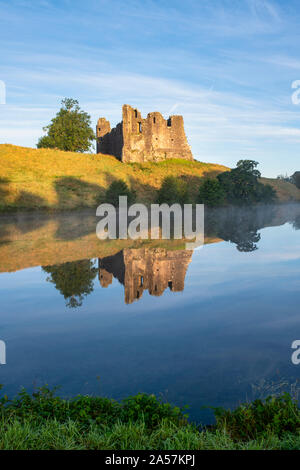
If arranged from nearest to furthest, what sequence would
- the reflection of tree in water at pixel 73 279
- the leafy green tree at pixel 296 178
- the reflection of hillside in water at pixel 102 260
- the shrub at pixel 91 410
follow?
the shrub at pixel 91 410 → the reflection of tree in water at pixel 73 279 → the reflection of hillside in water at pixel 102 260 → the leafy green tree at pixel 296 178

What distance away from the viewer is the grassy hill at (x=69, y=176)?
173ft

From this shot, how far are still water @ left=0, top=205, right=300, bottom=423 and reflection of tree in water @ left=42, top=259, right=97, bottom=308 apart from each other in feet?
0.16

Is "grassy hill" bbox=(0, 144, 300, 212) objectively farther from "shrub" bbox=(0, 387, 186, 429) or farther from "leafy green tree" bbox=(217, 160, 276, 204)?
"shrub" bbox=(0, 387, 186, 429)

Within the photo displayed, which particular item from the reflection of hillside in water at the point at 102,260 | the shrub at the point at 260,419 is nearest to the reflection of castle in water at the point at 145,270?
the reflection of hillside in water at the point at 102,260

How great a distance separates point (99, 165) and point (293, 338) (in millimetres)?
73967

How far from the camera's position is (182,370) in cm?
656

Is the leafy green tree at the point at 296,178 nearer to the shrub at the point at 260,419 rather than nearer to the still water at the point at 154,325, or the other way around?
the still water at the point at 154,325

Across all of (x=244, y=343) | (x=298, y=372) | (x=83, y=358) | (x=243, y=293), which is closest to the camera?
(x=298, y=372)

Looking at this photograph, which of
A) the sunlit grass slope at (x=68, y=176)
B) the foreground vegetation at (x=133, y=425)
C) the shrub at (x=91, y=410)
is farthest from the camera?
the sunlit grass slope at (x=68, y=176)

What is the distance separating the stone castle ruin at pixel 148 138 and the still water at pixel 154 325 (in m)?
75.7

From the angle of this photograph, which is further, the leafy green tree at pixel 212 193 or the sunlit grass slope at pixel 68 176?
the leafy green tree at pixel 212 193

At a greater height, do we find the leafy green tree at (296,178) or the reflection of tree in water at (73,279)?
the leafy green tree at (296,178)
